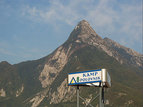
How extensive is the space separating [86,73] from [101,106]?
18.4ft

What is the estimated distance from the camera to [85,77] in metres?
41.6

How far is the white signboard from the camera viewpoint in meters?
39.7

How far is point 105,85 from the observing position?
1603 inches

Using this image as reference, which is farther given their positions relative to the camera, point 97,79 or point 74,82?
point 74,82

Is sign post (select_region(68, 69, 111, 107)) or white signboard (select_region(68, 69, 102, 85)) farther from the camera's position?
white signboard (select_region(68, 69, 102, 85))

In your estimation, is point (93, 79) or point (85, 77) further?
point (85, 77)

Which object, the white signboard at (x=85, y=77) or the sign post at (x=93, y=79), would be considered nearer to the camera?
the sign post at (x=93, y=79)

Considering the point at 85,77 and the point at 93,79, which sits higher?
the point at 85,77

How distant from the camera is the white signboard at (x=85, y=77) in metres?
39.7

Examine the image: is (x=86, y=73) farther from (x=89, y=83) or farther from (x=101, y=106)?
(x=101, y=106)

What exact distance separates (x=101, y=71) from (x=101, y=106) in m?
5.06

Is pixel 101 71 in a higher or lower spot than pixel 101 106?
higher

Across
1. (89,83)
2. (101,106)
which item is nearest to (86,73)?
(89,83)

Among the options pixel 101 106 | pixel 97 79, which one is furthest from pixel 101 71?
pixel 101 106
